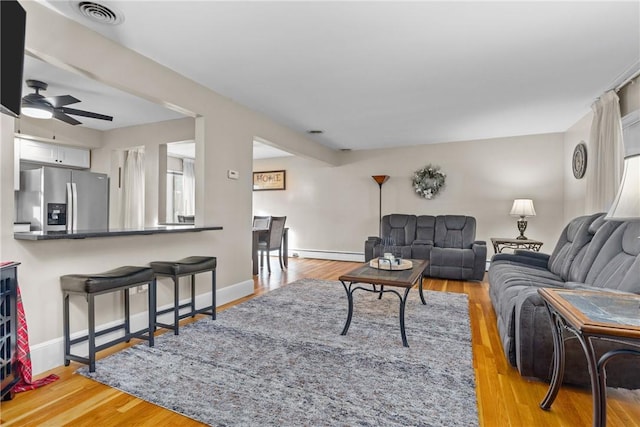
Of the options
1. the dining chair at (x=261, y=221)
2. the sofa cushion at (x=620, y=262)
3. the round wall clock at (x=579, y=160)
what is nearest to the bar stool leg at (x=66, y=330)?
the sofa cushion at (x=620, y=262)

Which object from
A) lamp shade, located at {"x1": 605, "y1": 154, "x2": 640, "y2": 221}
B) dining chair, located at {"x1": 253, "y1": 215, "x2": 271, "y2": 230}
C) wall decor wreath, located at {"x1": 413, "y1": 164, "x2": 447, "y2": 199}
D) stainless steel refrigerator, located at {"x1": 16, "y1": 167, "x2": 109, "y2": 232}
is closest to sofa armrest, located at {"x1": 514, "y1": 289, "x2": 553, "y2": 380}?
lamp shade, located at {"x1": 605, "y1": 154, "x2": 640, "y2": 221}

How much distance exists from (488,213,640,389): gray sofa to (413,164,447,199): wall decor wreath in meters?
2.78

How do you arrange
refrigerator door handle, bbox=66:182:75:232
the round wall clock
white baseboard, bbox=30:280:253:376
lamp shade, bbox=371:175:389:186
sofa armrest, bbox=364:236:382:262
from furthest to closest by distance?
lamp shade, bbox=371:175:389:186, sofa armrest, bbox=364:236:382:262, the round wall clock, refrigerator door handle, bbox=66:182:75:232, white baseboard, bbox=30:280:253:376

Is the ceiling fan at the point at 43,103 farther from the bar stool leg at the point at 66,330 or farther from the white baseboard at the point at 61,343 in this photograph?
the white baseboard at the point at 61,343

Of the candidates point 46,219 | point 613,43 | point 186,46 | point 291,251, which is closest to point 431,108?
point 613,43

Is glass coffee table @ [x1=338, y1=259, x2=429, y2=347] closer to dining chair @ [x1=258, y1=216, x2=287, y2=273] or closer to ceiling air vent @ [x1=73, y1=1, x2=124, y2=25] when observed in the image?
ceiling air vent @ [x1=73, y1=1, x2=124, y2=25]

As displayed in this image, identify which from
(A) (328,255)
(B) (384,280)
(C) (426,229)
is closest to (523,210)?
(C) (426,229)

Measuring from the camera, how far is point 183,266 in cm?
271

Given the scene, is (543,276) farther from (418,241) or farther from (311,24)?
(311,24)

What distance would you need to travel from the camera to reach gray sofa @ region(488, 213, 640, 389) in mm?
1798

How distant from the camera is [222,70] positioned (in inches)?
115

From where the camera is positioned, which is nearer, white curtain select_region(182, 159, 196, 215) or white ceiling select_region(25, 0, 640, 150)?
white ceiling select_region(25, 0, 640, 150)

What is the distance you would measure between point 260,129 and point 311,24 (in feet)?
7.17

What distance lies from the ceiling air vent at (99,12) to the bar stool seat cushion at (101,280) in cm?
173
